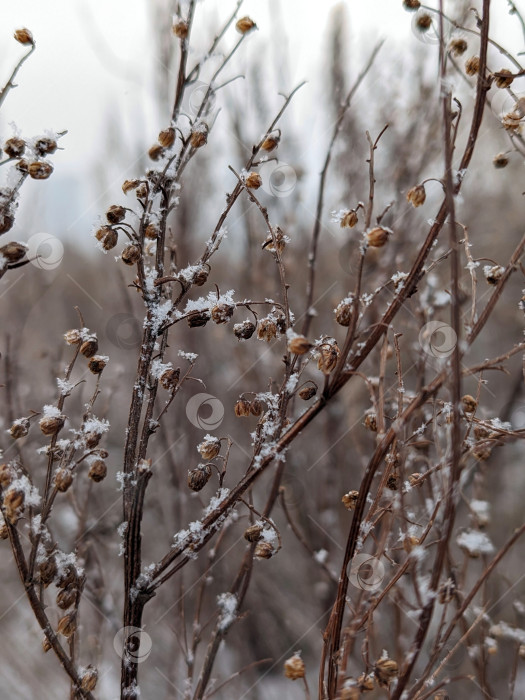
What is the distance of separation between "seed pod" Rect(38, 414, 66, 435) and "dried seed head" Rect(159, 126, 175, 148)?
0.41 meters

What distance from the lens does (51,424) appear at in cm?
78

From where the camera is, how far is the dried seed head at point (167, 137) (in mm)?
798

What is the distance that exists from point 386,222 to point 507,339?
12.3 ft

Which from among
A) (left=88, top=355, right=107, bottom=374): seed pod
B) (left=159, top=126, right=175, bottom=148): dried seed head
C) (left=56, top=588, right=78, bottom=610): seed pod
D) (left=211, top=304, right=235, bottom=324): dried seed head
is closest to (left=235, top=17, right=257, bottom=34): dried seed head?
(left=159, top=126, right=175, bottom=148): dried seed head

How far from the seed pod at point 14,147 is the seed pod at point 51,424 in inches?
13.7

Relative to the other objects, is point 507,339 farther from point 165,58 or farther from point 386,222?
point 165,58

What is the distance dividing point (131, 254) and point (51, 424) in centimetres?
26

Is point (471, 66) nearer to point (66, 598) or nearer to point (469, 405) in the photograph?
point (469, 405)

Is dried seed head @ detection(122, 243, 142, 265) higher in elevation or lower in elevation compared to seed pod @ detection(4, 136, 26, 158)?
lower

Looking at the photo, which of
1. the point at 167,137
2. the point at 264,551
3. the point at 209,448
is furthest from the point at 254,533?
the point at 167,137

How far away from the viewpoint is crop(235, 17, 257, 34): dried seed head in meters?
0.86

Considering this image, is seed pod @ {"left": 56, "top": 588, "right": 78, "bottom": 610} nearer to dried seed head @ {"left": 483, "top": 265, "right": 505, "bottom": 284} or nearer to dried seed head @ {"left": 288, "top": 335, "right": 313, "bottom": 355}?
dried seed head @ {"left": 288, "top": 335, "right": 313, "bottom": 355}

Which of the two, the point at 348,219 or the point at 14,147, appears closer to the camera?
the point at 14,147

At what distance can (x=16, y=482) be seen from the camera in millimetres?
→ 720
